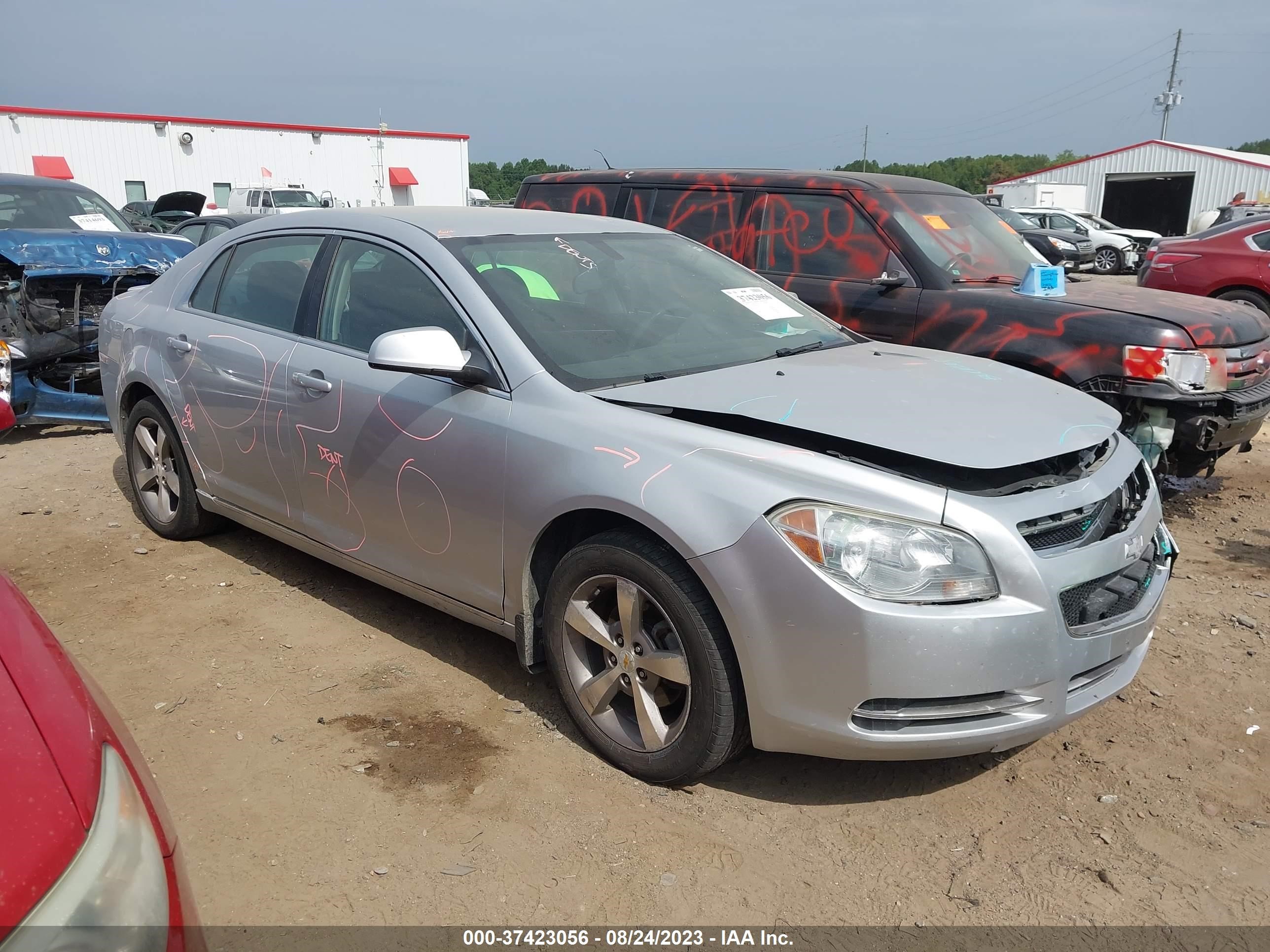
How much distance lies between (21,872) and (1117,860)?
259cm

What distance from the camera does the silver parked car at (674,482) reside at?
8.50ft

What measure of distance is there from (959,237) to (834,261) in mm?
768

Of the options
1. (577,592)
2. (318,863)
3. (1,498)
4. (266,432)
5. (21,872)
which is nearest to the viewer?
(21,872)

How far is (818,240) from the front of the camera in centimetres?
615

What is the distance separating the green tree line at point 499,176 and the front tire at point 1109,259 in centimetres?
3665

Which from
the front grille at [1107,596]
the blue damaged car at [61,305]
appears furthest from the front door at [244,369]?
the blue damaged car at [61,305]

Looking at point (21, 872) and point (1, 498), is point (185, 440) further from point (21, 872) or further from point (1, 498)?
point (21, 872)

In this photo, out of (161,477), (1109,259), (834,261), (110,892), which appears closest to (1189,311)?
(834,261)

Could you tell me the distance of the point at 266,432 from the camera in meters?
4.14

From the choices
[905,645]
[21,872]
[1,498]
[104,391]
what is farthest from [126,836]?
[1,498]

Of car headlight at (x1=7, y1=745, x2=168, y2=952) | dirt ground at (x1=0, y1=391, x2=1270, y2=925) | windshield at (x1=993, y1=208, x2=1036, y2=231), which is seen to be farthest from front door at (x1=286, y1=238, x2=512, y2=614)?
windshield at (x1=993, y1=208, x2=1036, y2=231)

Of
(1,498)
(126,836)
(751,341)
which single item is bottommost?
(1,498)

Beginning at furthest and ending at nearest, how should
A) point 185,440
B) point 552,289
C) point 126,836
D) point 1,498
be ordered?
point 1,498 → point 185,440 → point 552,289 → point 126,836

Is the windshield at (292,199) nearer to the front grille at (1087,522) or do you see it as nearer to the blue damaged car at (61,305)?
the blue damaged car at (61,305)
